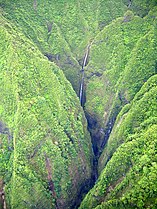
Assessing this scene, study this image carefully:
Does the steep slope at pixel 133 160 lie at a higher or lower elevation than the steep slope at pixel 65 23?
lower

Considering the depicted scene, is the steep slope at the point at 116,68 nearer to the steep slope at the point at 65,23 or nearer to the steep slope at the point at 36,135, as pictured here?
the steep slope at the point at 65,23

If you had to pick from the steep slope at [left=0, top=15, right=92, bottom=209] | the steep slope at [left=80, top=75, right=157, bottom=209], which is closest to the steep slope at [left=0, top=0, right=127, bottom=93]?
the steep slope at [left=0, top=15, right=92, bottom=209]

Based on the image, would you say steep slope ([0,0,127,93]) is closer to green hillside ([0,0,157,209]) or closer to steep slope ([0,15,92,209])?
green hillside ([0,0,157,209])

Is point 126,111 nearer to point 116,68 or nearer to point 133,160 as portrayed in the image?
point 116,68

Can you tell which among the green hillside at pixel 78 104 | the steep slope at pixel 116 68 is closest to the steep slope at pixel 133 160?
the green hillside at pixel 78 104

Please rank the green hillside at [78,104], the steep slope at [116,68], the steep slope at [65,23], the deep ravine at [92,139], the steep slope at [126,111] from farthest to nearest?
the steep slope at [65,23]
the steep slope at [116,68]
the deep ravine at [92,139]
the green hillside at [78,104]
the steep slope at [126,111]
